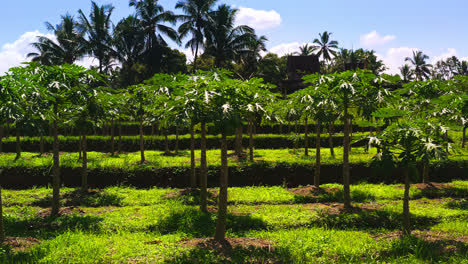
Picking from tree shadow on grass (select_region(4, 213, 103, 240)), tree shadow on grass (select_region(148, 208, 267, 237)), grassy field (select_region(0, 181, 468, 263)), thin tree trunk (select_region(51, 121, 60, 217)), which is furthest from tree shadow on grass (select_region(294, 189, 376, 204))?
thin tree trunk (select_region(51, 121, 60, 217))

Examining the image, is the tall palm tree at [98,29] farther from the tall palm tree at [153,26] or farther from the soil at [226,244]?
the soil at [226,244]

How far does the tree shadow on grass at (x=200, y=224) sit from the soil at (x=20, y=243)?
2.67 m

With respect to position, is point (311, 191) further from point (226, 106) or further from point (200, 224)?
point (226, 106)

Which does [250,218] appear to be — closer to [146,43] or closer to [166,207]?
[166,207]

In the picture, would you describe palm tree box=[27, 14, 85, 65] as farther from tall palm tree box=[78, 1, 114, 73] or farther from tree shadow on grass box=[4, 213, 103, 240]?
tree shadow on grass box=[4, 213, 103, 240]

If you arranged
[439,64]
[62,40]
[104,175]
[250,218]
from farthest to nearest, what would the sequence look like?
[439,64] < [62,40] < [104,175] < [250,218]

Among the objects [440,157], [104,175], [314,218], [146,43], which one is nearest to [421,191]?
[314,218]

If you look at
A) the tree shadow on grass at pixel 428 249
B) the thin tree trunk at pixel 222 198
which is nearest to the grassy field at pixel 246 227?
the tree shadow on grass at pixel 428 249

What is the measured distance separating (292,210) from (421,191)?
6572 mm

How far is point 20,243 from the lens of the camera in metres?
6.95

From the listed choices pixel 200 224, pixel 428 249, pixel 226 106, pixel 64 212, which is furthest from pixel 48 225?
pixel 428 249

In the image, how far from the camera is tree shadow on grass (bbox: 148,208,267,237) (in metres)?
8.56

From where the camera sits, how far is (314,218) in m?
9.28

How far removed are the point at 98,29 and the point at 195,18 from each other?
11265mm
